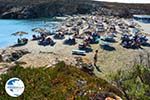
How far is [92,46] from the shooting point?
2313 inches

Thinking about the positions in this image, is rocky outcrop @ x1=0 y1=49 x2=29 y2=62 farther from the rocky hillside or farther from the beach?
the rocky hillside

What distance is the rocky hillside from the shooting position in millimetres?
122438

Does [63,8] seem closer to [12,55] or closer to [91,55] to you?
[12,55]

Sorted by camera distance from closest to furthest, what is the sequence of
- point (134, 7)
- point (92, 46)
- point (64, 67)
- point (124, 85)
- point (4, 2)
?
point (124, 85)
point (64, 67)
point (92, 46)
point (134, 7)
point (4, 2)

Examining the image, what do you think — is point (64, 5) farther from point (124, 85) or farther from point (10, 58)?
point (124, 85)

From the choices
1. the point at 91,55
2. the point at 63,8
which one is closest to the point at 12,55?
the point at 91,55

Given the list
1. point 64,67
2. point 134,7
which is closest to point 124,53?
point 64,67

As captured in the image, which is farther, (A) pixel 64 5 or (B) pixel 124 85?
(A) pixel 64 5

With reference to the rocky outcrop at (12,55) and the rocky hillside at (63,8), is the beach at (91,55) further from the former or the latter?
the rocky hillside at (63,8)

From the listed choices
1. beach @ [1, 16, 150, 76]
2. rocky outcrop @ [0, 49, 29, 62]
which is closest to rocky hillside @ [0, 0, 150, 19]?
beach @ [1, 16, 150, 76]

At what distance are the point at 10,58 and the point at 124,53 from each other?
51.4 feet

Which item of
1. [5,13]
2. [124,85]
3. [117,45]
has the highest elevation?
→ [124,85]

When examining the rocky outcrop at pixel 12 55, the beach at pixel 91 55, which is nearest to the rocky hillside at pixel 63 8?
the beach at pixel 91 55

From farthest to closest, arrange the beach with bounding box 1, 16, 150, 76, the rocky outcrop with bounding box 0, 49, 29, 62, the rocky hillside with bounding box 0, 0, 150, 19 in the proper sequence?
1. the rocky hillside with bounding box 0, 0, 150, 19
2. the rocky outcrop with bounding box 0, 49, 29, 62
3. the beach with bounding box 1, 16, 150, 76
